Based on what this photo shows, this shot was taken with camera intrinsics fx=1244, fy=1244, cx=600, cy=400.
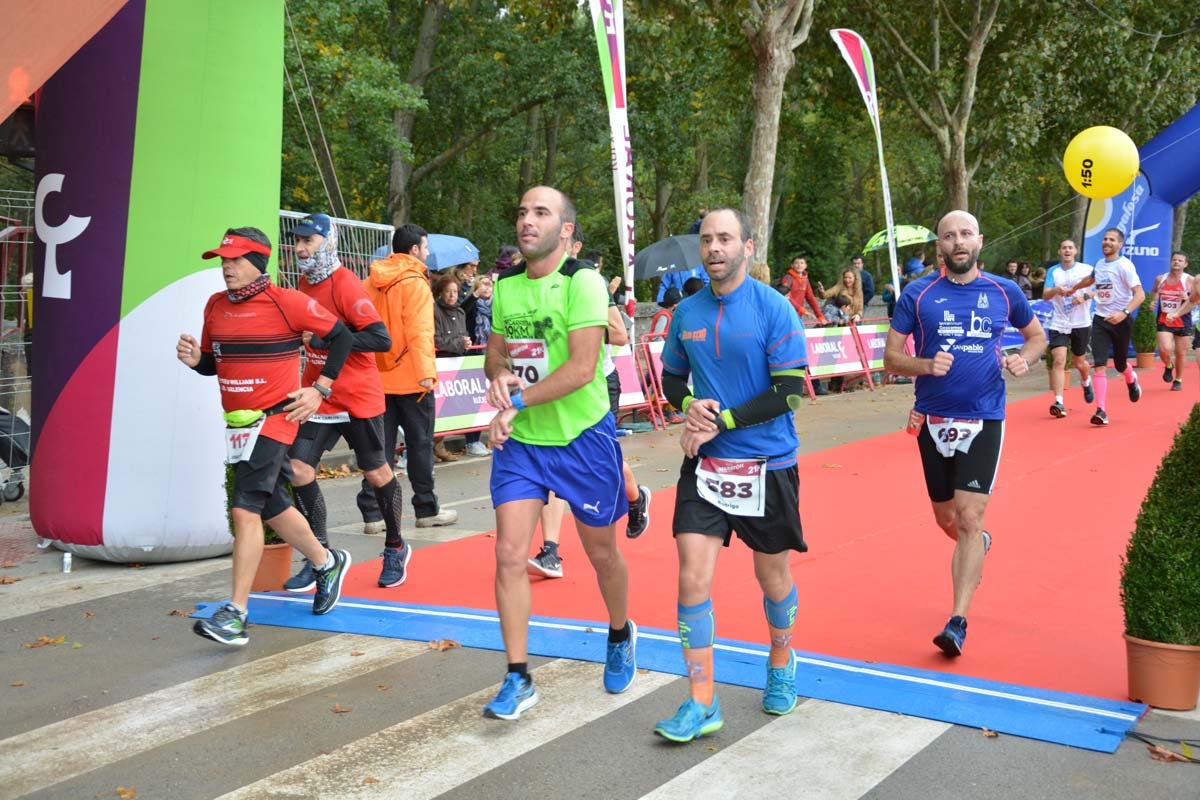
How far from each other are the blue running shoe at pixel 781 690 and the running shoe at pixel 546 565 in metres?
2.68

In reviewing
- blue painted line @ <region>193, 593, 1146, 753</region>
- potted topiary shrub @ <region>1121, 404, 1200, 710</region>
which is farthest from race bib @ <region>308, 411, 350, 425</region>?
potted topiary shrub @ <region>1121, 404, 1200, 710</region>

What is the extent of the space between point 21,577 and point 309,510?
214 cm

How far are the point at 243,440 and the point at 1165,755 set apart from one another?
4414 millimetres

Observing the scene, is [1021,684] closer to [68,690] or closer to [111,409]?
[68,690]

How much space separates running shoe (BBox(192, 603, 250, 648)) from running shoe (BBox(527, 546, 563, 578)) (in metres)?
1.98

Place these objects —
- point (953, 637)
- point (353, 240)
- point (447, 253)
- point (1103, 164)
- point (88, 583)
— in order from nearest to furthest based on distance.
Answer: point (953, 637) < point (88, 583) < point (353, 240) < point (1103, 164) < point (447, 253)

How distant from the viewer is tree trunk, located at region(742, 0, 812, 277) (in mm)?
19375

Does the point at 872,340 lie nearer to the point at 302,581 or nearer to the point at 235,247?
the point at 302,581

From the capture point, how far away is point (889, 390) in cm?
2020

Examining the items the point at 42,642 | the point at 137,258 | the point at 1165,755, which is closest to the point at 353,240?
the point at 137,258

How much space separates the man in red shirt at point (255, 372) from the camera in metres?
6.29

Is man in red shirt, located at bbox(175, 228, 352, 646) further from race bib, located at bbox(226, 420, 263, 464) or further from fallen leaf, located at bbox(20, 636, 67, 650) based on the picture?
fallen leaf, located at bbox(20, 636, 67, 650)

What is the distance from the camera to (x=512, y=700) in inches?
198

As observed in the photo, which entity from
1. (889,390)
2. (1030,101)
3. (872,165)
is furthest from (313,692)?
(872,165)
